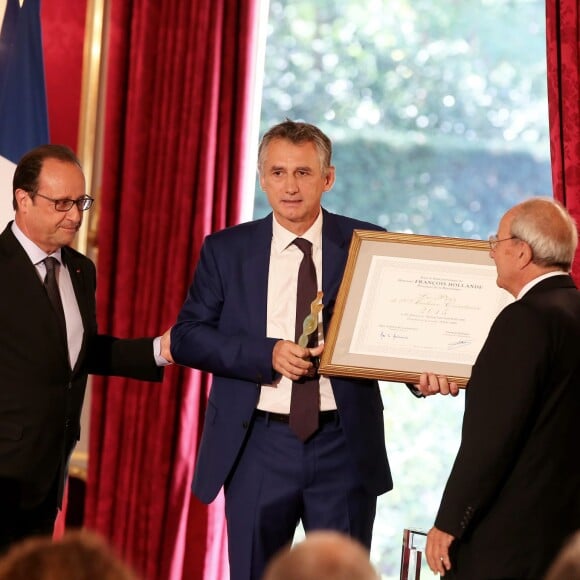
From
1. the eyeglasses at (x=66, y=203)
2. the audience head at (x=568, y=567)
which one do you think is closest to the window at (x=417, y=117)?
the eyeglasses at (x=66, y=203)

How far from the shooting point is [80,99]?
472 cm

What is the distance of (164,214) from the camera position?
4562 mm

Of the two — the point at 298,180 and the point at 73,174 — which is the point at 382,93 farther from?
the point at 73,174

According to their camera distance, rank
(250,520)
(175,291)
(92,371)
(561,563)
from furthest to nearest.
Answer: (175,291), (92,371), (250,520), (561,563)

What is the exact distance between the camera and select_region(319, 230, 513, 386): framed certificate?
328cm

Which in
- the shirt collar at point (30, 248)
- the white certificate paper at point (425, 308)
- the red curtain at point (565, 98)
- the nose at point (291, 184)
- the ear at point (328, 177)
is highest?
the red curtain at point (565, 98)

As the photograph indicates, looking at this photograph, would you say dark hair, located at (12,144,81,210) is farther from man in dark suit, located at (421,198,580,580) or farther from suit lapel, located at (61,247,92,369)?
man in dark suit, located at (421,198,580,580)

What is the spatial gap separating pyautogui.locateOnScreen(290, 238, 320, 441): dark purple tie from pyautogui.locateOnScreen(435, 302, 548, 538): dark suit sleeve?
54 cm

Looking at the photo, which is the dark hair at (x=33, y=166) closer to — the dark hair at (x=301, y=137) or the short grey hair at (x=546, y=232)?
the dark hair at (x=301, y=137)

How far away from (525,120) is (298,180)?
169 centimetres

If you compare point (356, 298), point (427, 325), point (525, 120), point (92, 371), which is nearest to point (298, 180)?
point (356, 298)

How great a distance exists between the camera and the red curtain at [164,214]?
178 inches

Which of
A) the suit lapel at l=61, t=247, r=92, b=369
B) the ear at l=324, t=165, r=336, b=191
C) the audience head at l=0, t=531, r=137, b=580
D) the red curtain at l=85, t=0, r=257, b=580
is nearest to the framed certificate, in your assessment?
the ear at l=324, t=165, r=336, b=191

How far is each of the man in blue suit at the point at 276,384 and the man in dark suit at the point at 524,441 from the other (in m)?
0.52
